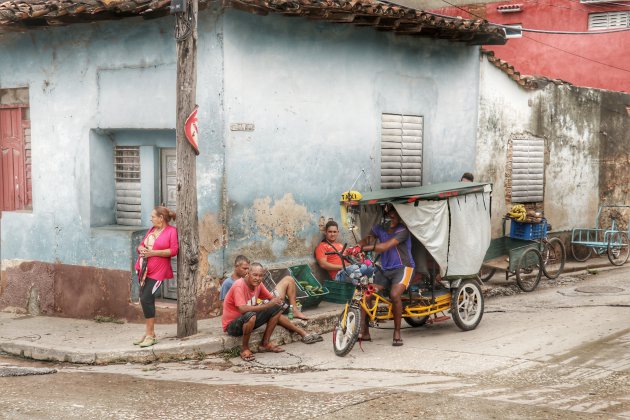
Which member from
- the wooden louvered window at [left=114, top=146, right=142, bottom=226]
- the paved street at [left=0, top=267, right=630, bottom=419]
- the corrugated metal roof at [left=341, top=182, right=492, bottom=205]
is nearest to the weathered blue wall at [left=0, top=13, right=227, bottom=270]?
the wooden louvered window at [left=114, top=146, right=142, bottom=226]

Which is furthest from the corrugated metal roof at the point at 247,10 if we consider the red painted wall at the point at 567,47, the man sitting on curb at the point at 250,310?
the red painted wall at the point at 567,47

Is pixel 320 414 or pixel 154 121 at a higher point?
pixel 154 121

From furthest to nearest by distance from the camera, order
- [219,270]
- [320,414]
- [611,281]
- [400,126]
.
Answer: [611,281] < [400,126] < [219,270] < [320,414]

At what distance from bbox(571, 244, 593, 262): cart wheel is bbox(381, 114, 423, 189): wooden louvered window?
180 inches

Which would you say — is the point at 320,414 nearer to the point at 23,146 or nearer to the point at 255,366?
the point at 255,366

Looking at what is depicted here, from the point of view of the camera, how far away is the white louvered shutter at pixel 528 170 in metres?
15.8

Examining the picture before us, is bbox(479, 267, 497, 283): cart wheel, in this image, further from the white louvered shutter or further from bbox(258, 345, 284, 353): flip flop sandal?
bbox(258, 345, 284, 353): flip flop sandal

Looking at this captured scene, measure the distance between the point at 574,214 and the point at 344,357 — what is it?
29.9 feet

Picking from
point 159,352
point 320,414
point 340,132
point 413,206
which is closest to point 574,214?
point 340,132

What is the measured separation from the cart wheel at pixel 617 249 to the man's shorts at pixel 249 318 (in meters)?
8.73

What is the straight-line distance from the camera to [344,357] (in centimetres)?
953

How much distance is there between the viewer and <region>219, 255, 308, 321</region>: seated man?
32.6ft

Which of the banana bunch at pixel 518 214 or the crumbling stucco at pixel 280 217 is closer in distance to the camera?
the crumbling stucco at pixel 280 217

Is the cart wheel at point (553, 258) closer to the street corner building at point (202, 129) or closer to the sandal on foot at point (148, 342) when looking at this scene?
the street corner building at point (202, 129)
